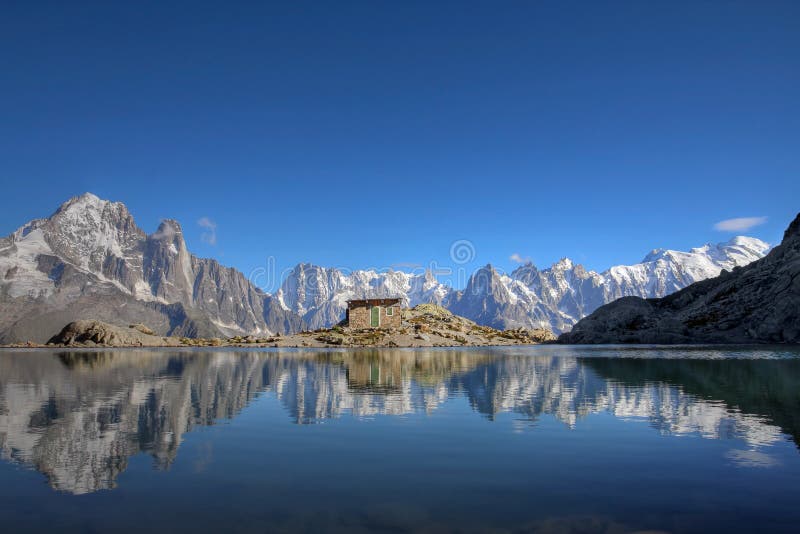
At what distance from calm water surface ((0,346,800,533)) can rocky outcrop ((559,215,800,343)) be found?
112 metres

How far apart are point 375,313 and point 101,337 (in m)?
72.5

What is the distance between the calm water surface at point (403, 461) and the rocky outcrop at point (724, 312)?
369 ft

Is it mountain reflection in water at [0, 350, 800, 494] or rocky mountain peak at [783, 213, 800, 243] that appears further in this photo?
rocky mountain peak at [783, 213, 800, 243]

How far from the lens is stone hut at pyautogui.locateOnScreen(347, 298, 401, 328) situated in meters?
149

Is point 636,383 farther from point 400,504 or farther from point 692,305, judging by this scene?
point 692,305

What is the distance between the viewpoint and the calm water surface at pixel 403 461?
12.9 m

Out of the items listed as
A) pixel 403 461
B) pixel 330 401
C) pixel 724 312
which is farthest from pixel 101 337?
pixel 724 312

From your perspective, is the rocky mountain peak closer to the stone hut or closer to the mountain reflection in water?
the stone hut

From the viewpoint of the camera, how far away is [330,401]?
1342 inches

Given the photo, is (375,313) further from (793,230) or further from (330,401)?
(793,230)

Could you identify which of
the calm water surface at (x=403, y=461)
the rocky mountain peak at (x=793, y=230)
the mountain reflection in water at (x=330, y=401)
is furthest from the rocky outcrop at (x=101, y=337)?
the rocky mountain peak at (x=793, y=230)

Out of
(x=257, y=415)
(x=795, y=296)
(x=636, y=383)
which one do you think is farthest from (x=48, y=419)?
(x=795, y=296)

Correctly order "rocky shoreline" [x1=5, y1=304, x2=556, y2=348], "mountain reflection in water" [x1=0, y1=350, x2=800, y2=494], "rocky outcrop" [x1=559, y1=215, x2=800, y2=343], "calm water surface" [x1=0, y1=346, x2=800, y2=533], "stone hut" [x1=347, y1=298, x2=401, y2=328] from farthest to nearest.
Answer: "stone hut" [x1=347, y1=298, x2=401, y2=328] < "rocky shoreline" [x1=5, y1=304, x2=556, y2=348] < "rocky outcrop" [x1=559, y1=215, x2=800, y2=343] < "mountain reflection in water" [x1=0, y1=350, x2=800, y2=494] < "calm water surface" [x1=0, y1=346, x2=800, y2=533]

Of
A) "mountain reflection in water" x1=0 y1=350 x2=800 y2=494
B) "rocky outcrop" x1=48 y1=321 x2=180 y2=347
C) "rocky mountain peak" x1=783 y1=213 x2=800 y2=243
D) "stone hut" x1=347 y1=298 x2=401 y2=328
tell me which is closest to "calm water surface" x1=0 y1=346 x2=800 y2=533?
"mountain reflection in water" x1=0 y1=350 x2=800 y2=494
